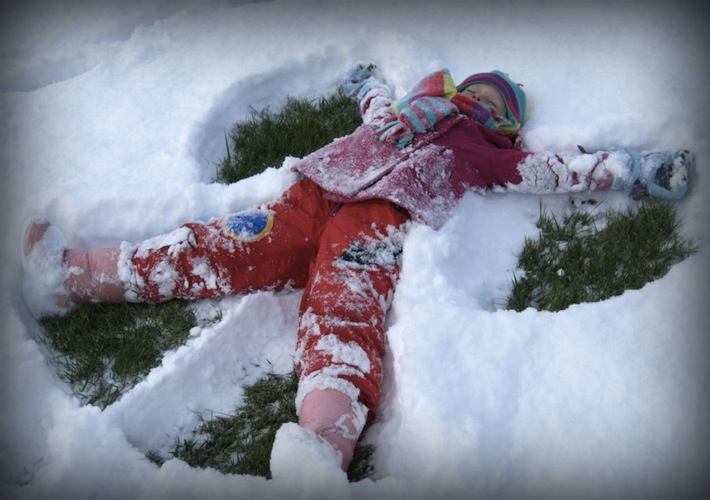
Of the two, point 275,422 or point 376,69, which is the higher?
point 376,69

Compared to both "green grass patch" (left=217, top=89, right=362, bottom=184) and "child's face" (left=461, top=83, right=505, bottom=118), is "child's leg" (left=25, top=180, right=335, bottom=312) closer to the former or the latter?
"green grass patch" (left=217, top=89, right=362, bottom=184)

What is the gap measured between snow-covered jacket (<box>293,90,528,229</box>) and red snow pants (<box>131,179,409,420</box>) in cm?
7

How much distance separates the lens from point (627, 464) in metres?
1.54

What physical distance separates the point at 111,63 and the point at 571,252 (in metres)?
2.51

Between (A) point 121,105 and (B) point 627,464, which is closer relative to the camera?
(B) point 627,464

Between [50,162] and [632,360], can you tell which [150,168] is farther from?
[632,360]

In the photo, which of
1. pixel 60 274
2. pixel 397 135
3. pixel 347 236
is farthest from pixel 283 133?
pixel 60 274

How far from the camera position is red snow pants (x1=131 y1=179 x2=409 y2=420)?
6.44ft

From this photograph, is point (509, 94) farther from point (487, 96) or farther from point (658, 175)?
point (658, 175)

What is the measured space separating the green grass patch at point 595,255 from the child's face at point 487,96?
60 centimetres

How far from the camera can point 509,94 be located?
2.79 meters

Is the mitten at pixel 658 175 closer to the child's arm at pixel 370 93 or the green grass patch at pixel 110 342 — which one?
the child's arm at pixel 370 93

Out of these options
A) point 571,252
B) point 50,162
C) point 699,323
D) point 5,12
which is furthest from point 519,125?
point 5,12

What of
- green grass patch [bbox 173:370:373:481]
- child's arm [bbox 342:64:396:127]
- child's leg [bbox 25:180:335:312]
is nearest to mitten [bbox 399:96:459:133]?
child's arm [bbox 342:64:396:127]
